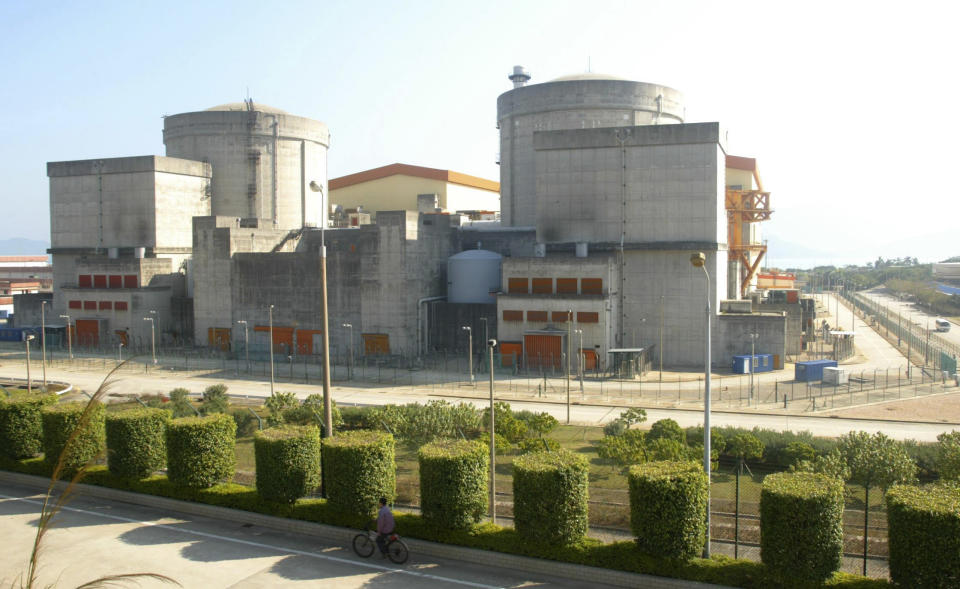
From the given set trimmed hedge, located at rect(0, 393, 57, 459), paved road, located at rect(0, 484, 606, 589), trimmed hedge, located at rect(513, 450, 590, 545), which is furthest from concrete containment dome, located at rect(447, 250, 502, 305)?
trimmed hedge, located at rect(513, 450, 590, 545)

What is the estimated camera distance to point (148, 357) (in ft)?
223

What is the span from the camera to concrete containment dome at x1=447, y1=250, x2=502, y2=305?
218 feet

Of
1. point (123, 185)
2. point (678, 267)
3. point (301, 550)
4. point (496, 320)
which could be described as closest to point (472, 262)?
point (496, 320)

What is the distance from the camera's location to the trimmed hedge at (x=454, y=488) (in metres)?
21.1

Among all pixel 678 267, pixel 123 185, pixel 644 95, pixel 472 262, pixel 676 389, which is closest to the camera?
pixel 676 389

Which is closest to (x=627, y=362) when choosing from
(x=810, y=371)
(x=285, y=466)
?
(x=810, y=371)

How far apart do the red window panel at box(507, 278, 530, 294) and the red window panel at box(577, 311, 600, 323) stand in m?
5.07

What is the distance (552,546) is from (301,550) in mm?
7483

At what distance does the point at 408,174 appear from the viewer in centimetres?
9031

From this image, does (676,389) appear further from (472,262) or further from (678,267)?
(472,262)

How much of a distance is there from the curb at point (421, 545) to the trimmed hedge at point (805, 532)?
1.99 m

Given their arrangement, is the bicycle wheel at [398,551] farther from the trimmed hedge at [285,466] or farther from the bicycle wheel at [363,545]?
the trimmed hedge at [285,466]

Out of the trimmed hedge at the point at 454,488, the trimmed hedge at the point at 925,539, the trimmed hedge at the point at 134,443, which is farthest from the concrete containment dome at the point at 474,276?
the trimmed hedge at the point at 925,539

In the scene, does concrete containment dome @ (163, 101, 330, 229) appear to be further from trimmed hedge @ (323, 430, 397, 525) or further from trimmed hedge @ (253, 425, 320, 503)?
trimmed hedge @ (323, 430, 397, 525)
